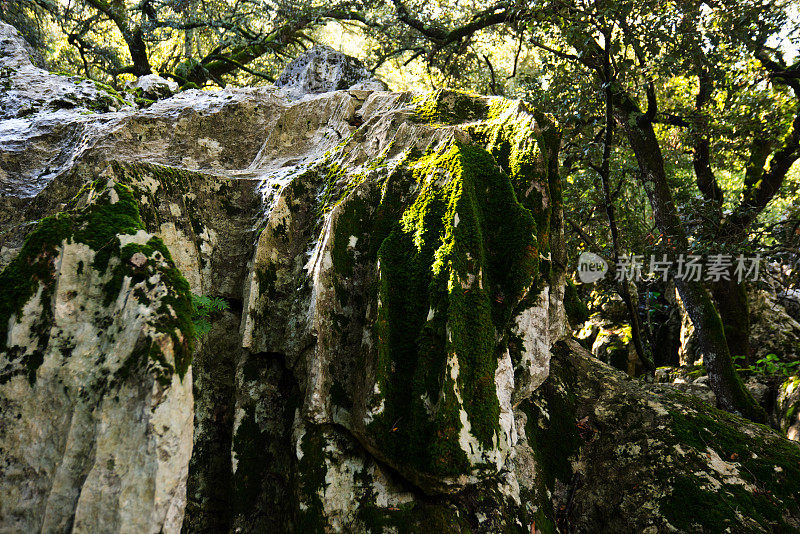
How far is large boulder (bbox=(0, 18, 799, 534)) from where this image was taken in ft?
9.80

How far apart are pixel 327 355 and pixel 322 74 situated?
6.59 meters

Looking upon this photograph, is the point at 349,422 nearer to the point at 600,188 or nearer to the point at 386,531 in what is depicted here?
the point at 386,531

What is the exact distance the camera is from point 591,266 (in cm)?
923

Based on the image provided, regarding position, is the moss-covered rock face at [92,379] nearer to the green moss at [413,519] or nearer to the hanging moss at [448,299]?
the green moss at [413,519]

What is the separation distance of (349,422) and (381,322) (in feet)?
2.90

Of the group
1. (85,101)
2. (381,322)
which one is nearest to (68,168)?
(85,101)

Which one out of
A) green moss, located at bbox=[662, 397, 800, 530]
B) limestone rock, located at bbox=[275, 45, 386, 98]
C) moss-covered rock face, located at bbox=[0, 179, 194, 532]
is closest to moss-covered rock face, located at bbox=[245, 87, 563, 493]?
moss-covered rock face, located at bbox=[0, 179, 194, 532]

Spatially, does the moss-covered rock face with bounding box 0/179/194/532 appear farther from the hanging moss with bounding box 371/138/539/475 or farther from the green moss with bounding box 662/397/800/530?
the green moss with bounding box 662/397/800/530

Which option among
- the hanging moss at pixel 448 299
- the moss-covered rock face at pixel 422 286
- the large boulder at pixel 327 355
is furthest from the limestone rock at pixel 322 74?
the hanging moss at pixel 448 299

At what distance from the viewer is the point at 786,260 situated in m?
6.61

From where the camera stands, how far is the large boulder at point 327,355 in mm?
2986

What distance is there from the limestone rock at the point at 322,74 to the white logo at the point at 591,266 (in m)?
5.33

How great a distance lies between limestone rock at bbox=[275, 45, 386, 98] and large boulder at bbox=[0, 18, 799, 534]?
121 inches

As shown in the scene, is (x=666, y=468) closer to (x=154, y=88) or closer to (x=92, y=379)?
(x=92, y=379)
